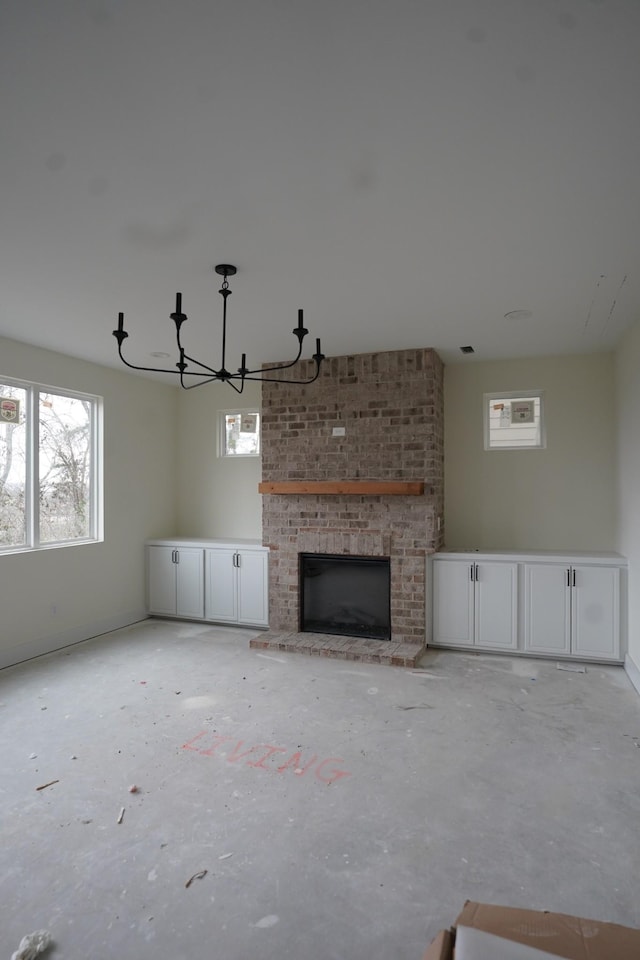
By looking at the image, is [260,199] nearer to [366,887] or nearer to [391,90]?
[391,90]

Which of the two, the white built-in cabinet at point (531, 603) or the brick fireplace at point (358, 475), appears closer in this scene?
the white built-in cabinet at point (531, 603)

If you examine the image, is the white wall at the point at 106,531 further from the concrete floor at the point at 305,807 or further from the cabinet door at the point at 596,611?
the cabinet door at the point at 596,611

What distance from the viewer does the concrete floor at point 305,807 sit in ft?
6.28

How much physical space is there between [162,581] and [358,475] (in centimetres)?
256

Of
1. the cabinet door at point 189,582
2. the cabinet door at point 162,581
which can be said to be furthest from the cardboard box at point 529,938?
the cabinet door at point 162,581

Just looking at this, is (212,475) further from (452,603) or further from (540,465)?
(540,465)

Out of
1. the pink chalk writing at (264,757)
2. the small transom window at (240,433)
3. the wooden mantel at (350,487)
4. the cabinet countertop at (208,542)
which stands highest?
the small transom window at (240,433)

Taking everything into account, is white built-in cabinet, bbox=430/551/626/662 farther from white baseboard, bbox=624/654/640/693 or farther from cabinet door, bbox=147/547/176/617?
cabinet door, bbox=147/547/176/617

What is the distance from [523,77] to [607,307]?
2560mm

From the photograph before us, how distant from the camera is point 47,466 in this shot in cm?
503

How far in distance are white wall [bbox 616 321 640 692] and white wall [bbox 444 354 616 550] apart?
0.96ft

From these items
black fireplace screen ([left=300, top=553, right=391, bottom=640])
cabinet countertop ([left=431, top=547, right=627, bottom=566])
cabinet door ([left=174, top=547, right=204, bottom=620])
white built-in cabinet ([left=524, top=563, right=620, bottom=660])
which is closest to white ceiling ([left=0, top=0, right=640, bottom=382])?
cabinet countertop ([left=431, top=547, right=627, bottom=566])

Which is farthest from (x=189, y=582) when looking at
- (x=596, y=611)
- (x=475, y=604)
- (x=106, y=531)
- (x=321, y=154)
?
(x=321, y=154)

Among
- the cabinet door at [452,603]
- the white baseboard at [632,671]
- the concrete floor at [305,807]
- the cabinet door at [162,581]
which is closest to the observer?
the concrete floor at [305,807]
